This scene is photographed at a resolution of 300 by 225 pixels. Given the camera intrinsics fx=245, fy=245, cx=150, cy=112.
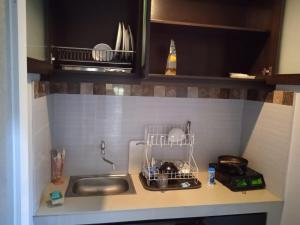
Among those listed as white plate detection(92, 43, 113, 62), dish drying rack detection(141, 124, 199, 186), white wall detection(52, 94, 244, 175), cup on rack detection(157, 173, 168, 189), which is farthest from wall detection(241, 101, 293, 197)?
white plate detection(92, 43, 113, 62)

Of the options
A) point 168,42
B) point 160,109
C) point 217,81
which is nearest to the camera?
point 217,81

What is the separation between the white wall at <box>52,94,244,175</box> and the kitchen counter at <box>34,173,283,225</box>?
0.27 metres

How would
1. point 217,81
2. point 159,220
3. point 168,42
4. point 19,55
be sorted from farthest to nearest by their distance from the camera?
point 168,42, point 217,81, point 159,220, point 19,55

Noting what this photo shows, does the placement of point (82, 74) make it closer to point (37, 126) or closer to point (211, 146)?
point (37, 126)

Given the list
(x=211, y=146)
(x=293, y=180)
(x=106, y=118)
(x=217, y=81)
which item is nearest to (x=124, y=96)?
(x=106, y=118)

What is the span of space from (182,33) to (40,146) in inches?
45.2

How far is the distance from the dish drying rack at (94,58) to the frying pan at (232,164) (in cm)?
92

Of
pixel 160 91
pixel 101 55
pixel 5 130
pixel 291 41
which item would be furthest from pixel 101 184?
pixel 291 41

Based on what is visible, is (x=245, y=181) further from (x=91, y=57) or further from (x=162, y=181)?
(x=91, y=57)

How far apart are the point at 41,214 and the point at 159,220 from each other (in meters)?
0.62

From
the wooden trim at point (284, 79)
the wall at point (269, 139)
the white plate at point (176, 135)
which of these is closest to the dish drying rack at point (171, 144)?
the white plate at point (176, 135)

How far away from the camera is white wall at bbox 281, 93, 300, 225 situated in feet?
4.47

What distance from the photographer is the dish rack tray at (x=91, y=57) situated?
4.95ft

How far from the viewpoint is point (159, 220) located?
1.37 meters
